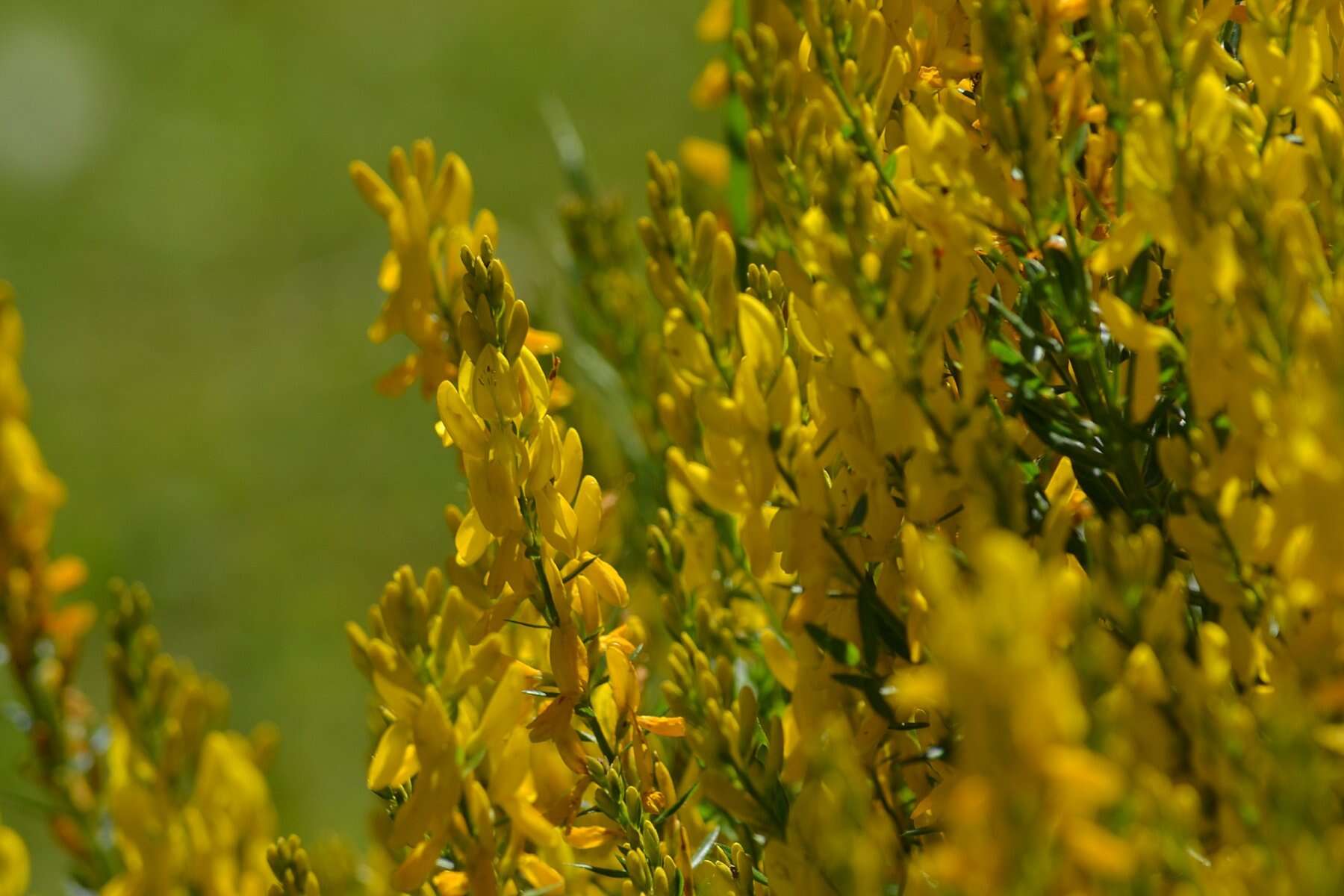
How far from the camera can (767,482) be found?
2.77ft

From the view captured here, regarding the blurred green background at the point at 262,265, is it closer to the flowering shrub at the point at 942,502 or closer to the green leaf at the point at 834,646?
the flowering shrub at the point at 942,502

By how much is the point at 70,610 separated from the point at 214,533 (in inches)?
132

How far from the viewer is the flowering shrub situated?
2.09 ft

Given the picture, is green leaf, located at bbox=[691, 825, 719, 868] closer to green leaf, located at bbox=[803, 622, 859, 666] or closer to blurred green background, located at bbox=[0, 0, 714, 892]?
green leaf, located at bbox=[803, 622, 859, 666]

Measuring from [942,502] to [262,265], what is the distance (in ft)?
17.9

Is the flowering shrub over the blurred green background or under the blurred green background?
over

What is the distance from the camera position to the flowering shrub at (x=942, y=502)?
25.1 inches

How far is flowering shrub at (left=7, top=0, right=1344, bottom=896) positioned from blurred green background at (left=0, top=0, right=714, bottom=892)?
2648 mm

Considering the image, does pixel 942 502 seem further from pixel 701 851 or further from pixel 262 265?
pixel 262 265

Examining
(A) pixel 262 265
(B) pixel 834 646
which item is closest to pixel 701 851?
(B) pixel 834 646

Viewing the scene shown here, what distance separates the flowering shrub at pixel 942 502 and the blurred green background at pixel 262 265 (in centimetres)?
265

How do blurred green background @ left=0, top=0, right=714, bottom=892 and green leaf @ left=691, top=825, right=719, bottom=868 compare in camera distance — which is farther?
blurred green background @ left=0, top=0, right=714, bottom=892

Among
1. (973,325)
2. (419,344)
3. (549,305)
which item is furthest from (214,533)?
(973,325)

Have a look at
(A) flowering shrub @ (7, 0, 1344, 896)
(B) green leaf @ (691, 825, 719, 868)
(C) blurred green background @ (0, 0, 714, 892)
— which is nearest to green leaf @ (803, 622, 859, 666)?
(A) flowering shrub @ (7, 0, 1344, 896)
